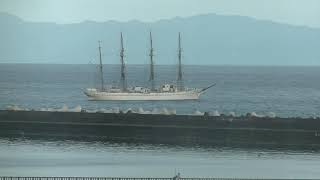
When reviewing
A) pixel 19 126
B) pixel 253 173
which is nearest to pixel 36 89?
pixel 19 126

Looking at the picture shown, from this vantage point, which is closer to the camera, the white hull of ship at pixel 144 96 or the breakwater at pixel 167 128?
the breakwater at pixel 167 128

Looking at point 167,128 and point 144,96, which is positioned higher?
point 167,128

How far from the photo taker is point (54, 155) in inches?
1286

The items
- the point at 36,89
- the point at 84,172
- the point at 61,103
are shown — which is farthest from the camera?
the point at 36,89

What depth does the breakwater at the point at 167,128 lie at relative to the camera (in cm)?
3662

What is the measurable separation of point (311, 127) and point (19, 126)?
51.5ft

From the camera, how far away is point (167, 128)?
3762 centimetres

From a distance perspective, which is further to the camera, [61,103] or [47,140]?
[61,103]

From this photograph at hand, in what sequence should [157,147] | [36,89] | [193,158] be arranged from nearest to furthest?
[193,158]
[157,147]
[36,89]

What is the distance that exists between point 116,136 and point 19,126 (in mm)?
5425

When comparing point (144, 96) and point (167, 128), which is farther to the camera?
point (144, 96)

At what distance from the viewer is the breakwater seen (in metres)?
36.6

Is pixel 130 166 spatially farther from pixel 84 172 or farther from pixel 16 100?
pixel 16 100

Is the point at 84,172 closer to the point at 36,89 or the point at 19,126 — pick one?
the point at 19,126
